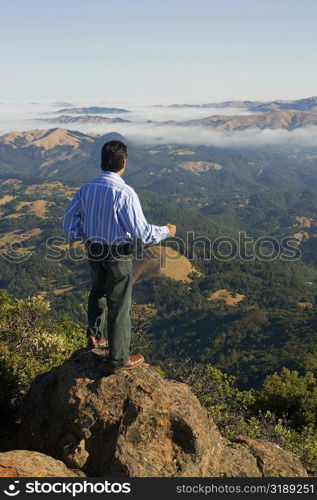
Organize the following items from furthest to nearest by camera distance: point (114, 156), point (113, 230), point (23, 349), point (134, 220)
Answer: point (23, 349), point (114, 156), point (113, 230), point (134, 220)

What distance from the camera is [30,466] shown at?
7098 mm

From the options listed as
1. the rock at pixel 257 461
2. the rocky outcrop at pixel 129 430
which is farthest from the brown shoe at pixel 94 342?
the rock at pixel 257 461

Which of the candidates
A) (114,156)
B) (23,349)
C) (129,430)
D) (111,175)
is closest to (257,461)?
(129,430)

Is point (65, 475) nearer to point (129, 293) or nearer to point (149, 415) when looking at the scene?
point (149, 415)

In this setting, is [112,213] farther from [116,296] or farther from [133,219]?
[116,296]

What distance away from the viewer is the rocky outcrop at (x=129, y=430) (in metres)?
7.93

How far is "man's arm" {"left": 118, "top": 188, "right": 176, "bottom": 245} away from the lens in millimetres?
7973

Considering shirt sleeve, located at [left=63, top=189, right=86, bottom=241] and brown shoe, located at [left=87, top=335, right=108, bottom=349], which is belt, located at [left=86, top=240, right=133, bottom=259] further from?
brown shoe, located at [left=87, top=335, right=108, bottom=349]

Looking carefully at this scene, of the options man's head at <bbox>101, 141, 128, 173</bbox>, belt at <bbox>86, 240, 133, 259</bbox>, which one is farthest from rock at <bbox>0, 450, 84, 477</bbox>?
man's head at <bbox>101, 141, 128, 173</bbox>

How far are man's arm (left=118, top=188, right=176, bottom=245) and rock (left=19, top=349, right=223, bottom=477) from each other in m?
3.15

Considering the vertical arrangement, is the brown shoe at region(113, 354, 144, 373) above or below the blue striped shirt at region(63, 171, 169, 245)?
below

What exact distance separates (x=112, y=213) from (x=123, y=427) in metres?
4.25

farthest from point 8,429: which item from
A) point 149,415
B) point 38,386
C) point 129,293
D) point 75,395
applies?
point 129,293

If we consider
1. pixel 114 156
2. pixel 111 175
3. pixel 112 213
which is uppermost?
pixel 114 156
